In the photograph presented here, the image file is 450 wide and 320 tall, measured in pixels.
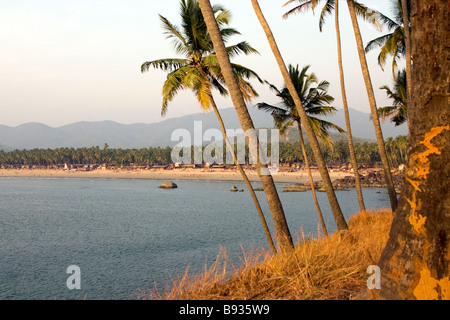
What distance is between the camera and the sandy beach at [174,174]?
138550 mm

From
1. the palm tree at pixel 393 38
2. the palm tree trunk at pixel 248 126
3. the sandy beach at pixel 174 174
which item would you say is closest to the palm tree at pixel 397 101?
the palm tree at pixel 393 38

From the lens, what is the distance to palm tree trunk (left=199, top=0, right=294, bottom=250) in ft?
27.6

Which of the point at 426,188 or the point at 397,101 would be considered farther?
the point at 397,101

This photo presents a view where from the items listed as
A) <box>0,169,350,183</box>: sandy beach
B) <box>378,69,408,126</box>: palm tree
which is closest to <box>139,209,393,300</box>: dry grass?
<box>378,69,408,126</box>: palm tree

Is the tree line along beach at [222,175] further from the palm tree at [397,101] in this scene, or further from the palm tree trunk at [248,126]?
the palm tree trunk at [248,126]

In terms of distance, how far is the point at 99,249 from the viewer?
38.3 m

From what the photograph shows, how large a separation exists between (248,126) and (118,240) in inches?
1460

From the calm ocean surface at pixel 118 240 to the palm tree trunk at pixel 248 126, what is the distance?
0.58 metres

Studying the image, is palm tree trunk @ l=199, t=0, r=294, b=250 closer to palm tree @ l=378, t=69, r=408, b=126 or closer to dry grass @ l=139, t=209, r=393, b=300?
dry grass @ l=139, t=209, r=393, b=300

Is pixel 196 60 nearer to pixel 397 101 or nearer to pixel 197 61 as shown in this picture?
pixel 197 61

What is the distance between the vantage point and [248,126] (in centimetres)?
878

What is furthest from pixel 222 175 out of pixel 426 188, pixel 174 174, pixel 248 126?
pixel 426 188
